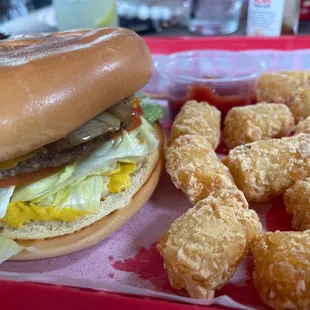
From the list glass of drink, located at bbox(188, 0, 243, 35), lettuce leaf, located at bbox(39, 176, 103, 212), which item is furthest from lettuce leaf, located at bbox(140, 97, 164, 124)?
glass of drink, located at bbox(188, 0, 243, 35)

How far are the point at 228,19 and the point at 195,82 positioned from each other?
1380mm

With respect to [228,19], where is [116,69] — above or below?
above

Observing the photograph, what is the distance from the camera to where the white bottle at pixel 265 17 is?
277cm

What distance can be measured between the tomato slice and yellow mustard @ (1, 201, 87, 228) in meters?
0.06

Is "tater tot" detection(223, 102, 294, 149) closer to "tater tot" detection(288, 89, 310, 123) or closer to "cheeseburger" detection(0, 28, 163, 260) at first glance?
Answer: "tater tot" detection(288, 89, 310, 123)

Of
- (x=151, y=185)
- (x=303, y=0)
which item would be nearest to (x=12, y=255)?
(x=151, y=185)

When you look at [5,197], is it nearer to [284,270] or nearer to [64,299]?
[64,299]

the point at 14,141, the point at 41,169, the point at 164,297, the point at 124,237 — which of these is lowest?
the point at 124,237

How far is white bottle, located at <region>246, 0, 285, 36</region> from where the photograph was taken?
109 inches

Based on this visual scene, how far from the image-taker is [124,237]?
4.82 ft

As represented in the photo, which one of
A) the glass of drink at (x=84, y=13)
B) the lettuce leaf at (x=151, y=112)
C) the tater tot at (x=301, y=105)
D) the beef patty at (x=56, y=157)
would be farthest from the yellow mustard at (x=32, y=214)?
the glass of drink at (x=84, y=13)

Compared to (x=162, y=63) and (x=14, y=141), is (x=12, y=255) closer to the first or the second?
(x=14, y=141)

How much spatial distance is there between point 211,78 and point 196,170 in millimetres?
847

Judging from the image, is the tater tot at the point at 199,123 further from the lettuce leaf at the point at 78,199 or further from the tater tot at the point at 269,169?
the lettuce leaf at the point at 78,199
